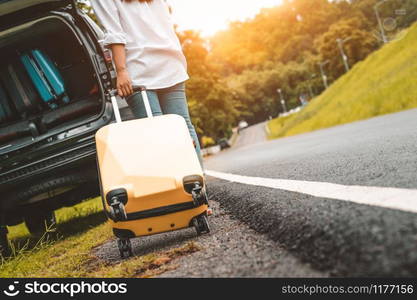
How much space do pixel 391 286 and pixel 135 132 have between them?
5.39 feet

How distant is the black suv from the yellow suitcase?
101cm

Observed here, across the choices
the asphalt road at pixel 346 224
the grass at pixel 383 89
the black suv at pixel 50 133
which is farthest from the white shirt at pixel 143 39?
the grass at pixel 383 89

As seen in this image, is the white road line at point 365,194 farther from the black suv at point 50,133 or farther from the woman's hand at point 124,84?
the black suv at point 50,133

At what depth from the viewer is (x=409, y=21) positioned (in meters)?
63.7

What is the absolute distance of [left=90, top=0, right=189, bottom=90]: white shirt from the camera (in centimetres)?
301

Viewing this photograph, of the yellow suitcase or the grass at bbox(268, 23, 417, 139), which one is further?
the grass at bbox(268, 23, 417, 139)

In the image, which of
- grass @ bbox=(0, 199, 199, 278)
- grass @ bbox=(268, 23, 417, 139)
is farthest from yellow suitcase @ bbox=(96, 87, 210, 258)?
grass @ bbox=(268, 23, 417, 139)

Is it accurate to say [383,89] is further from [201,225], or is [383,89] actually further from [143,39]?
[201,225]

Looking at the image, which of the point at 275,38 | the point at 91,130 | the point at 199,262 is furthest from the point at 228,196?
the point at 275,38

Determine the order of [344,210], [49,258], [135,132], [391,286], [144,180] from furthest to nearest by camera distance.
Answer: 1. [49,258]
2. [135,132]
3. [144,180]
4. [344,210]
5. [391,286]

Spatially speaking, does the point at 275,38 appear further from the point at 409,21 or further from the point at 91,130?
the point at 91,130

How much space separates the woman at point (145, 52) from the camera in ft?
9.80

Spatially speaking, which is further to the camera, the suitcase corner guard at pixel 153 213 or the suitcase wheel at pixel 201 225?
the suitcase wheel at pixel 201 225

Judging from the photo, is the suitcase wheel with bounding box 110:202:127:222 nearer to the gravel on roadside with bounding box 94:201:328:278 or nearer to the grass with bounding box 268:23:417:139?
the gravel on roadside with bounding box 94:201:328:278
